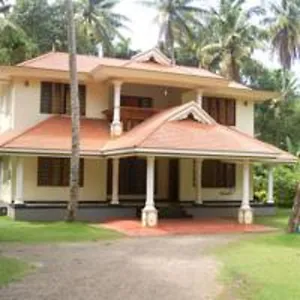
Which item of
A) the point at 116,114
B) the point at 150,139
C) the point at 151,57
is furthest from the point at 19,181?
the point at 151,57

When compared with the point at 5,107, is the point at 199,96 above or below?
above

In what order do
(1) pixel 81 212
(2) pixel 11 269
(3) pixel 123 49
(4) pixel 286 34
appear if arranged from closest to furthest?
(2) pixel 11 269, (1) pixel 81 212, (4) pixel 286 34, (3) pixel 123 49

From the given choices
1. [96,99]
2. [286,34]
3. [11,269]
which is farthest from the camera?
[286,34]

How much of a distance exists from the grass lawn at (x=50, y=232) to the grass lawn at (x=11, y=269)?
12.8 ft

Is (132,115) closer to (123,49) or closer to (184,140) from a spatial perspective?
(184,140)

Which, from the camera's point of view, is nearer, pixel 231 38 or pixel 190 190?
pixel 190 190

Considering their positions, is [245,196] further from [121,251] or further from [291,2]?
[291,2]

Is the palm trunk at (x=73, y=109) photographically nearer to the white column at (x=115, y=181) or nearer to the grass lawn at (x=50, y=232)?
the grass lawn at (x=50, y=232)

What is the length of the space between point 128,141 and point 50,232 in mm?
4606

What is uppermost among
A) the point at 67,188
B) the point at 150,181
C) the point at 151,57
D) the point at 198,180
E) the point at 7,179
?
the point at 151,57

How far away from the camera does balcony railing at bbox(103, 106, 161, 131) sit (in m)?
23.9

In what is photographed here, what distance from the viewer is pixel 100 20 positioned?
4706 centimetres

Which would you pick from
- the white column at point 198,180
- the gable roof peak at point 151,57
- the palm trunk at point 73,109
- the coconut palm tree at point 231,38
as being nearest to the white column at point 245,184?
the white column at point 198,180

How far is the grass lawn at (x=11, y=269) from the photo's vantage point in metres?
10.3
